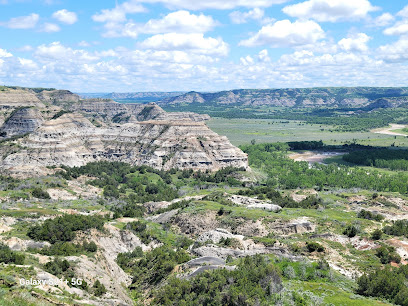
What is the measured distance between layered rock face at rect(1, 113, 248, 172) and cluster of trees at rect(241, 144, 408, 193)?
17878 mm

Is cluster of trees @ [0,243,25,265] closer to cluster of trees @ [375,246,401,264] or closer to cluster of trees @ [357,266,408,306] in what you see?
cluster of trees @ [357,266,408,306]

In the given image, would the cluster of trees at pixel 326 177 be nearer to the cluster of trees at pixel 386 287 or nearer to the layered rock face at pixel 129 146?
the layered rock face at pixel 129 146

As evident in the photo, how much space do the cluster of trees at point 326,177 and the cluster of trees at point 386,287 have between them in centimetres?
9127

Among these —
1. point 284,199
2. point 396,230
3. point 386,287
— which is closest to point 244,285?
point 386,287

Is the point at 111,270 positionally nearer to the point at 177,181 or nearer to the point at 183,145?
the point at 177,181

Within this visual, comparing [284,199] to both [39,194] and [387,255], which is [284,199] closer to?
[387,255]

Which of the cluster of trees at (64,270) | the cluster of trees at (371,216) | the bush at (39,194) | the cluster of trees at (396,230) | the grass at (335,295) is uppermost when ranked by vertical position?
the cluster of trees at (64,270)

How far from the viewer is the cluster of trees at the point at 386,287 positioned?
40.2m

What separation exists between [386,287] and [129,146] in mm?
142046

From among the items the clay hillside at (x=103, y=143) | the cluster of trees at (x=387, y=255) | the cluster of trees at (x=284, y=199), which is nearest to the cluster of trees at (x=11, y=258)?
the cluster of trees at (x=387, y=255)

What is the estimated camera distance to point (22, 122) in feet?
561

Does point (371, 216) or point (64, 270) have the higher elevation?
point (64, 270)

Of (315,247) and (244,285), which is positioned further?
(315,247)

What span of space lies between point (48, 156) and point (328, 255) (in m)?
123
